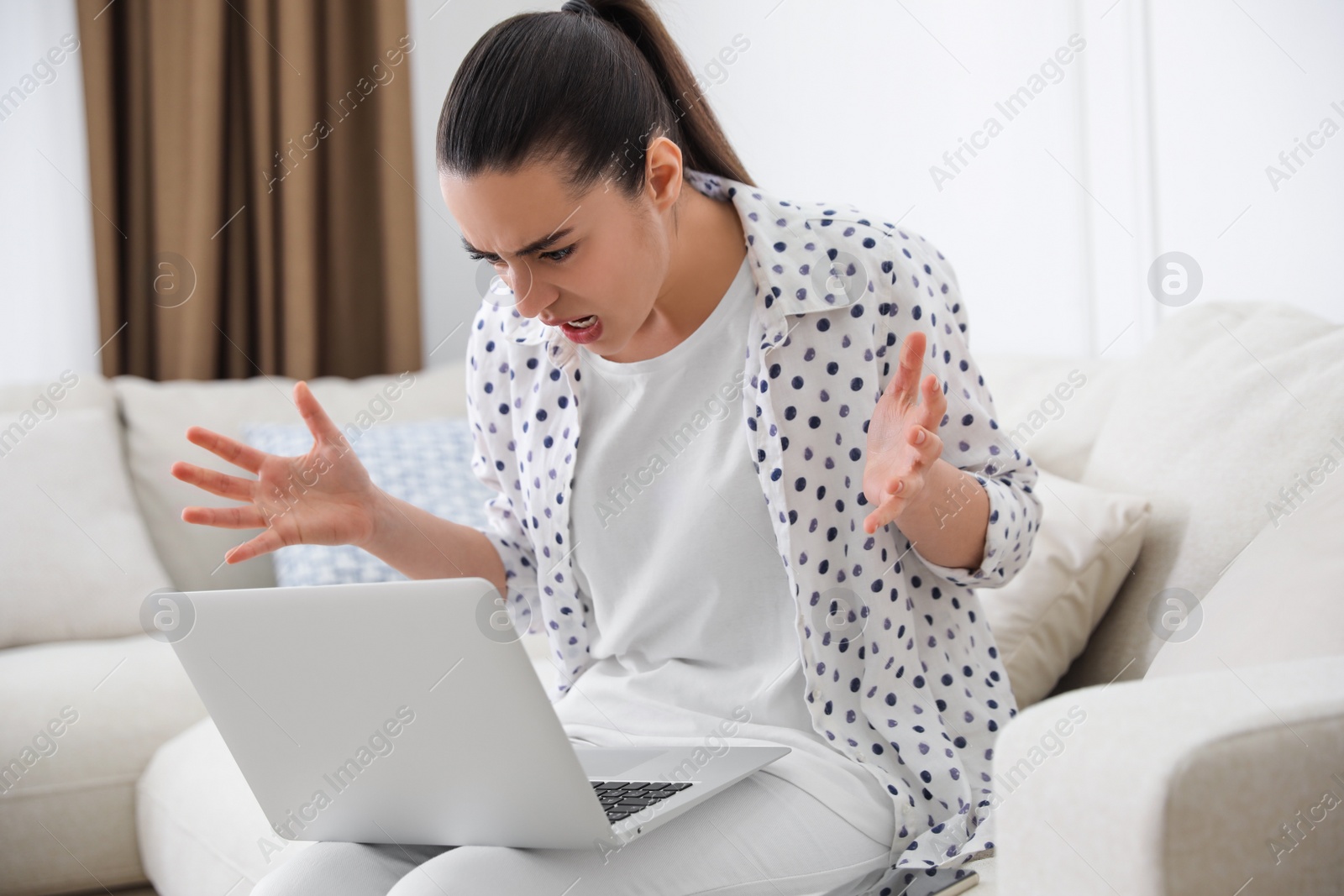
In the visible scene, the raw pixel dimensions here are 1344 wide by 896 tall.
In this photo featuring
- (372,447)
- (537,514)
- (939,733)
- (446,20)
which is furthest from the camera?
(446,20)

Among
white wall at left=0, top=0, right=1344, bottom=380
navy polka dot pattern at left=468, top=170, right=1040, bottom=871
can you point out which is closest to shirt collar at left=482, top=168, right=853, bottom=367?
navy polka dot pattern at left=468, top=170, right=1040, bottom=871

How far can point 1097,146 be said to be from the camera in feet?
5.55

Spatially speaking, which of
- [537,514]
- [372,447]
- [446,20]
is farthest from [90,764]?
[446,20]

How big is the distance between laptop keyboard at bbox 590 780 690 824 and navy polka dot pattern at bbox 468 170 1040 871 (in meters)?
0.16

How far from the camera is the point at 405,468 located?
195 cm

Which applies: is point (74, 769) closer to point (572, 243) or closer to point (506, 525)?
point (506, 525)

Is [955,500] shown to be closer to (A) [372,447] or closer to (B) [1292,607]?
(B) [1292,607]

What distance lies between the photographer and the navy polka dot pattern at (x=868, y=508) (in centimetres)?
91

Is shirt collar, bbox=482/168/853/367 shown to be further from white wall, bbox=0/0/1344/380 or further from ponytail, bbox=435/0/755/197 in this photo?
white wall, bbox=0/0/1344/380

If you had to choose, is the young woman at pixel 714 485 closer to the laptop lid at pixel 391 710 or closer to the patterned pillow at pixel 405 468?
the laptop lid at pixel 391 710

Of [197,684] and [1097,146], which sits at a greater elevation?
[1097,146]

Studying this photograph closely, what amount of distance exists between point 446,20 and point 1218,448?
2207 mm

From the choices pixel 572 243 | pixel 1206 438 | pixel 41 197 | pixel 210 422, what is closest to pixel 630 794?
pixel 572 243

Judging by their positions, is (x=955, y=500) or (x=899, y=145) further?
(x=899, y=145)
